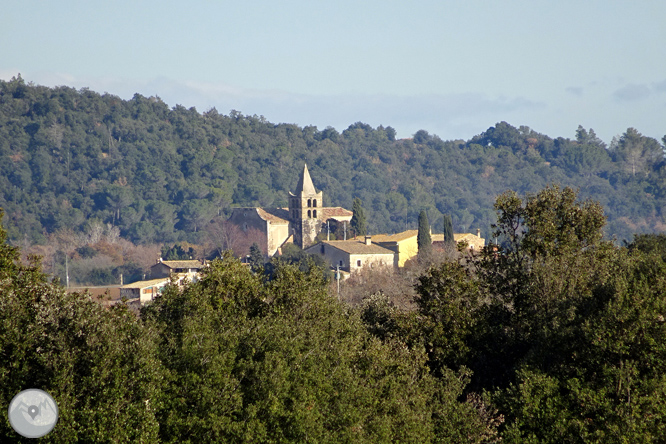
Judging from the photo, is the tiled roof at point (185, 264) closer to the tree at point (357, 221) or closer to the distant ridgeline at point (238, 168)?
the tree at point (357, 221)

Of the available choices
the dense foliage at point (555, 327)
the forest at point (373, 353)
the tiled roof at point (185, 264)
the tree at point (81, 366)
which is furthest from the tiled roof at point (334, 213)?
the tree at point (81, 366)

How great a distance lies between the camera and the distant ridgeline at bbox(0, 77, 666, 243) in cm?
9981

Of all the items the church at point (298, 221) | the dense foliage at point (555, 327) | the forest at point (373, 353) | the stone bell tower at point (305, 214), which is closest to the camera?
the forest at point (373, 353)

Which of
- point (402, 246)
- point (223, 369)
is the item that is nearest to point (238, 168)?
point (402, 246)

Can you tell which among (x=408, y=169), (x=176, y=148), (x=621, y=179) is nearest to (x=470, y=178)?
(x=408, y=169)

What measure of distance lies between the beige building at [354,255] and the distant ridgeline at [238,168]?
1463 inches

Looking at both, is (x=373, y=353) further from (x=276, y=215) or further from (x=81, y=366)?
(x=276, y=215)

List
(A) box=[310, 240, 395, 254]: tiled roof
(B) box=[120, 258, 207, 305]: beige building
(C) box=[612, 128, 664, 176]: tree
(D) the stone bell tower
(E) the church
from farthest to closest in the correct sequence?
(C) box=[612, 128, 664, 176]: tree < (E) the church < (D) the stone bell tower < (A) box=[310, 240, 395, 254]: tiled roof < (B) box=[120, 258, 207, 305]: beige building

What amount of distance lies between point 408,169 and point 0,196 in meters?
65.8

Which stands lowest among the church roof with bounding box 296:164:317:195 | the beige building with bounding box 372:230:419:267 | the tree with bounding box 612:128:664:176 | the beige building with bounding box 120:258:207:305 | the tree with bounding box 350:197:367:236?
the beige building with bounding box 120:258:207:305

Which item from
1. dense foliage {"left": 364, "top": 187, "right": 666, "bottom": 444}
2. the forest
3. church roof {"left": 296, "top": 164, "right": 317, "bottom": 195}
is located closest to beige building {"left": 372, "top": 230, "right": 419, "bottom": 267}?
church roof {"left": 296, "top": 164, "right": 317, "bottom": 195}

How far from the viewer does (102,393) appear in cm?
1163

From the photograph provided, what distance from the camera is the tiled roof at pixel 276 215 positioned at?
76.8m

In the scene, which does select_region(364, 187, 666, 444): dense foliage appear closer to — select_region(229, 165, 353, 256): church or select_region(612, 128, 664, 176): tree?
select_region(229, 165, 353, 256): church
